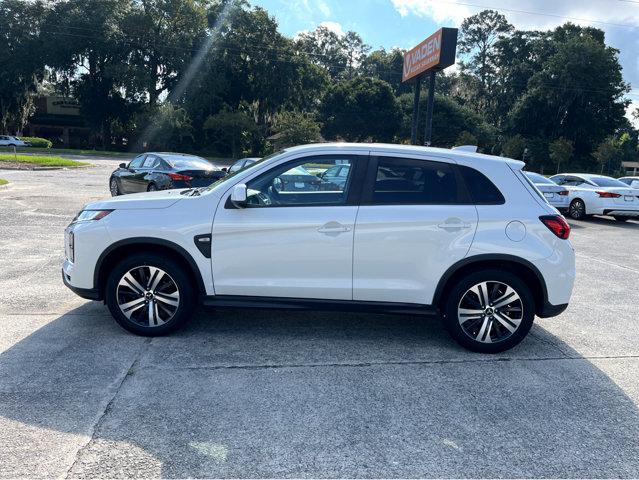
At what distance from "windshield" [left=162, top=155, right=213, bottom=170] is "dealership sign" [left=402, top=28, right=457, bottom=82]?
11.3m

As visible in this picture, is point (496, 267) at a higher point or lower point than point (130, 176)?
lower

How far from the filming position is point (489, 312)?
4562 millimetres

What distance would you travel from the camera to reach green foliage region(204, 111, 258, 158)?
52.4 metres

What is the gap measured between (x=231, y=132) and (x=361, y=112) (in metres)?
16.5

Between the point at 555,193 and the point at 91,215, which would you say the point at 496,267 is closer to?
the point at 91,215

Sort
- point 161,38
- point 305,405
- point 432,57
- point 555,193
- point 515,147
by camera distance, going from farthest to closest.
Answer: point 161,38, point 515,147, point 432,57, point 555,193, point 305,405

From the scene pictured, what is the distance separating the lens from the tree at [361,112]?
60.4m

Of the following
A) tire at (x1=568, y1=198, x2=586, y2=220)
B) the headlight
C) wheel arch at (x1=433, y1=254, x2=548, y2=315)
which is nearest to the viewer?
wheel arch at (x1=433, y1=254, x2=548, y2=315)

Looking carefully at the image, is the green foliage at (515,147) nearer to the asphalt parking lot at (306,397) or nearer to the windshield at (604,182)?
the windshield at (604,182)

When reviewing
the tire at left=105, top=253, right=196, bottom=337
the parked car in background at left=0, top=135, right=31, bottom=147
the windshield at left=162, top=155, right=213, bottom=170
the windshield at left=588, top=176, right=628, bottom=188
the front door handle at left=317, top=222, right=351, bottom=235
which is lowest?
the tire at left=105, top=253, right=196, bottom=337

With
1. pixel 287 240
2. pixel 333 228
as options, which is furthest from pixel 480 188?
pixel 287 240

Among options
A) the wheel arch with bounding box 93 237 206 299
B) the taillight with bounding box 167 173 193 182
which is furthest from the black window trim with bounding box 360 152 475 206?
the taillight with bounding box 167 173 193 182

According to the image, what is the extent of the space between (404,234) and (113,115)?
194ft

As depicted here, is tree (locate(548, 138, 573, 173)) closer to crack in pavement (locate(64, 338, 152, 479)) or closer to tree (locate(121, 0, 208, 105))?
tree (locate(121, 0, 208, 105))
